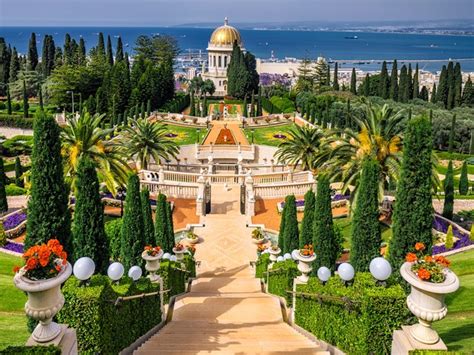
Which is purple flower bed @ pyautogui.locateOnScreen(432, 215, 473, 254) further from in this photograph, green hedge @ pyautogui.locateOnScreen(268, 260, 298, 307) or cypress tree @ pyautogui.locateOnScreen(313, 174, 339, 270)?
green hedge @ pyautogui.locateOnScreen(268, 260, 298, 307)

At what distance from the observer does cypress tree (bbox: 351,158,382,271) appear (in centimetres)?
1475

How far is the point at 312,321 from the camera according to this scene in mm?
11695

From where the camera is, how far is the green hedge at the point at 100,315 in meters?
8.32

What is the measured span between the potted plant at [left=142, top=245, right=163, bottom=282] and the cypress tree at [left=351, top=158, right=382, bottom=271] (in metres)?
6.24

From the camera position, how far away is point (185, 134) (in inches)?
2341

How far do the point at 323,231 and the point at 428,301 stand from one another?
9735mm

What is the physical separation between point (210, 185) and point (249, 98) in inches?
2177

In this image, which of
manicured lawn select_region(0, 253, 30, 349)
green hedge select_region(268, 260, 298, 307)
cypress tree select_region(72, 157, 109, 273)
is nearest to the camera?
manicured lawn select_region(0, 253, 30, 349)

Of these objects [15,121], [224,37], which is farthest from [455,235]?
[224,37]

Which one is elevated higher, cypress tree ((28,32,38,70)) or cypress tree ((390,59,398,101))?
cypress tree ((28,32,38,70))

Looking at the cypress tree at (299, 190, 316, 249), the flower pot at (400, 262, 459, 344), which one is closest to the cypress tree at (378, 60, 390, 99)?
the cypress tree at (299, 190, 316, 249)

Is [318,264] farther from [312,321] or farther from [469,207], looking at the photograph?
[469,207]

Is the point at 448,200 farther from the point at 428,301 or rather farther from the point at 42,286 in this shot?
the point at 42,286

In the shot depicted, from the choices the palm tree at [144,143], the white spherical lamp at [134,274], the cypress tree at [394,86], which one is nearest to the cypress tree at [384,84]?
the cypress tree at [394,86]
